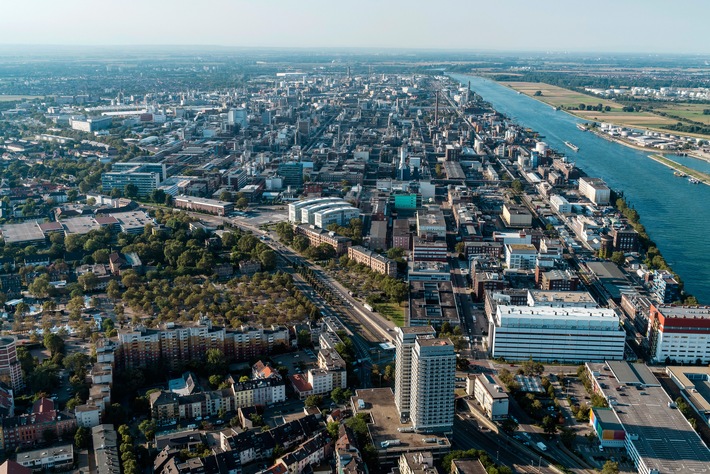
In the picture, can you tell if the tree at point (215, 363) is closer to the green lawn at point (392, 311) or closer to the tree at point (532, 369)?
the green lawn at point (392, 311)

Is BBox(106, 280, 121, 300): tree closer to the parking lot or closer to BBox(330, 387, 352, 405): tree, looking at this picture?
the parking lot

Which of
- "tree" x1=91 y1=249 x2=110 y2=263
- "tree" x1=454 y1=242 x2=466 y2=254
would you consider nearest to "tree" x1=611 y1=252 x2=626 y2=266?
"tree" x1=454 y1=242 x2=466 y2=254

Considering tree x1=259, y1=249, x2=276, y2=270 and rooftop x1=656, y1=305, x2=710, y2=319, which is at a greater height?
rooftop x1=656, y1=305, x2=710, y2=319

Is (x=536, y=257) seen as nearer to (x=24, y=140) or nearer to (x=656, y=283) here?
(x=656, y=283)

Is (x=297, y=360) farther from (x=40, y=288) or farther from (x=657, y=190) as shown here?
(x=657, y=190)

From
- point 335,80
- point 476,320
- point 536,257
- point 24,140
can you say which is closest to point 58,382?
point 476,320

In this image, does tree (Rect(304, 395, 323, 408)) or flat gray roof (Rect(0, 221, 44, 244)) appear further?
flat gray roof (Rect(0, 221, 44, 244))
